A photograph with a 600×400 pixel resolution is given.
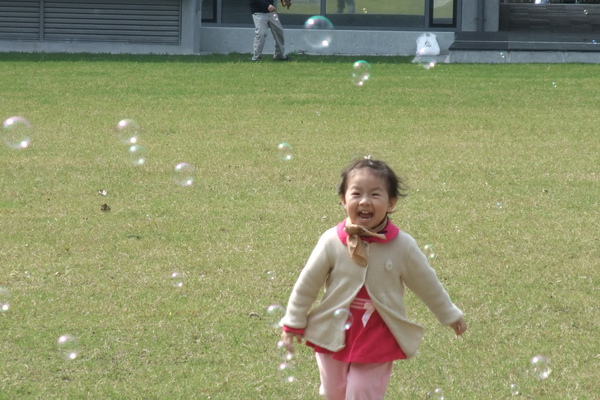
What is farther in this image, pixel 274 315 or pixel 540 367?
pixel 274 315

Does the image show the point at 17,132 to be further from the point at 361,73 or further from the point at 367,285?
the point at 367,285

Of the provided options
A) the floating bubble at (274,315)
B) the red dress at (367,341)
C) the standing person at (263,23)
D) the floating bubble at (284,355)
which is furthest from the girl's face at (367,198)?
the standing person at (263,23)

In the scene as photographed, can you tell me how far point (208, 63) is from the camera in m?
18.3

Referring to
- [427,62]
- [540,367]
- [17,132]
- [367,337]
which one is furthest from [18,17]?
[367,337]

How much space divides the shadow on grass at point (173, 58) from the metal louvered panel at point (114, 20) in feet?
3.02

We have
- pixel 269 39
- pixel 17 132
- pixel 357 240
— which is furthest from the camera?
pixel 269 39

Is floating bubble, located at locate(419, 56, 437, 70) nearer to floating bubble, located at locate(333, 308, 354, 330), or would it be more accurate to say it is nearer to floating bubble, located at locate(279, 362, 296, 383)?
floating bubble, located at locate(279, 362, 296, 383)

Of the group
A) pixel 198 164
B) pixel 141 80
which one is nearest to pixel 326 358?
pixel 198 164

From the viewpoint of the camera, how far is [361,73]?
16.7m

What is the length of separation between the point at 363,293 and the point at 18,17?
58.9 feet

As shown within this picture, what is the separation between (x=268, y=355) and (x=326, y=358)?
120cm

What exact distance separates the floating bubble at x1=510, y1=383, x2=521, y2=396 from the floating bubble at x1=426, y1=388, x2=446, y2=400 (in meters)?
0.30

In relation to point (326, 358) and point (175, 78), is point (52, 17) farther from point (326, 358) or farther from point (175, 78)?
point (326, 358)

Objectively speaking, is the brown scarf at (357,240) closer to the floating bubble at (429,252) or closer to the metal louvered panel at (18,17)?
the floating bubble at (429,252)
